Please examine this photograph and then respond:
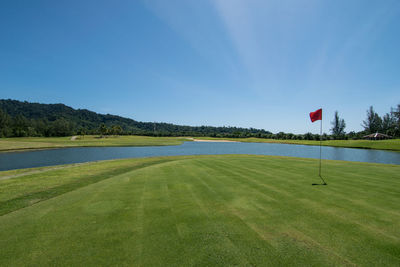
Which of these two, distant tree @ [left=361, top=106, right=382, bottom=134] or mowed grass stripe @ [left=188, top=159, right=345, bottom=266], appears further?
distant tree @ [left=361, top=106, right=382, bottom=134]

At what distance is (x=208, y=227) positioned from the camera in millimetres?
5039

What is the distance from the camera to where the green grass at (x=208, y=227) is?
12.5ft

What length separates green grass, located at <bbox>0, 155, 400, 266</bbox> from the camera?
3.80 meters

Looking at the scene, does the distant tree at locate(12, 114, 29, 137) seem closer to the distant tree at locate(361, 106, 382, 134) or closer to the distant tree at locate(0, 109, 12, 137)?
the distant tree at locate(0, 109, 12, 137)

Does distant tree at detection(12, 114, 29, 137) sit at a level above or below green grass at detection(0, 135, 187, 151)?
above

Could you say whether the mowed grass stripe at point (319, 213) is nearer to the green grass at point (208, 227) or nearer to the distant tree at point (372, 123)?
the green grass at point (208, 227)

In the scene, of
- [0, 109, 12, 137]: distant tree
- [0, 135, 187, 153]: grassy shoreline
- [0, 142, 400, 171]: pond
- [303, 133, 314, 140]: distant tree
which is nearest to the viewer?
[0, 142, 400, 171]: pond

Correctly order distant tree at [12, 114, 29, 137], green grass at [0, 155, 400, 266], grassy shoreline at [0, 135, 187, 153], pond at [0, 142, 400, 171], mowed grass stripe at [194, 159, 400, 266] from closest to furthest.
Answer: green grass at [0, 155, 400, 266], mowed grass stripe at [194, 159, 400, 266], pond at [0, 142, 400, 171], grassy shoreline at [0, 135, 187, 153], distant tree at [12, 114, 29, 137]

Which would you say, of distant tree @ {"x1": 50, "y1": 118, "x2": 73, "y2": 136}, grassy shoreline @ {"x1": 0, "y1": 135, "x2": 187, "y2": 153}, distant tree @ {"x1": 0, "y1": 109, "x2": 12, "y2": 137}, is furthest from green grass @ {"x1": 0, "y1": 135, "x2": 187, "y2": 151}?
distant tree @ {"x1": 50, "y1": 118, "x2": 73, "y2": 136}

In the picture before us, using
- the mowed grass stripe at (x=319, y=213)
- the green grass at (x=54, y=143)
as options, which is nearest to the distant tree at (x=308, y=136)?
the green grass at (x=54, y=143)

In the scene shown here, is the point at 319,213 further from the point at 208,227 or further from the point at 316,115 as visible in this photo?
the point at 316,115

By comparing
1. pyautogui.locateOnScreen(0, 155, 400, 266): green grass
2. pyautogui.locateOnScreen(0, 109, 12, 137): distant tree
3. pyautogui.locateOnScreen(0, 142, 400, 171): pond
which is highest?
pyautogui.locateOnScreen(0, 109, 12, 137): distant tree

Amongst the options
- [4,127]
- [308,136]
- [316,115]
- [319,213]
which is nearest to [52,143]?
[4,127]

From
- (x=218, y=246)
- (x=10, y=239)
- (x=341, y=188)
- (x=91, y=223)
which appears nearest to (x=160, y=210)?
(x=91, y=223)
